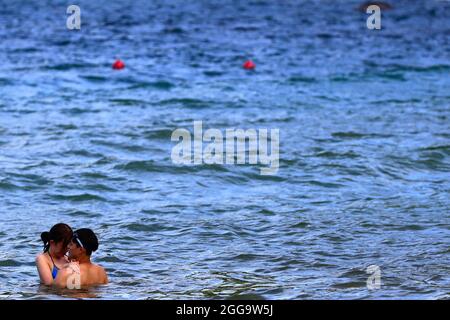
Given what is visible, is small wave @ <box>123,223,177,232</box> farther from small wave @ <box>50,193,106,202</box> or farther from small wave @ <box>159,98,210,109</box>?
small wave @ <box>159,98,210,109</box>

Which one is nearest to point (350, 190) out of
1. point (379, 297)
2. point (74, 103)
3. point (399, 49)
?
point (379, 297)

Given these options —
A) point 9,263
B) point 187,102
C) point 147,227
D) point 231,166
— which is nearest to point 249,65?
point 187,102

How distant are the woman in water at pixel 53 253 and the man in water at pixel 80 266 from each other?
0.06 meters

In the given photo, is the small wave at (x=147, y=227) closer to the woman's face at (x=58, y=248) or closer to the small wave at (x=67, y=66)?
the woman's face at (x=58, y=248)

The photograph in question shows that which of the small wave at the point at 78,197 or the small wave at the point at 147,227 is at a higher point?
the small wave at the point at 78,197

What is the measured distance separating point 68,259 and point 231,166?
535cm

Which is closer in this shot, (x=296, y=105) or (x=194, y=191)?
(x=194, y=191)

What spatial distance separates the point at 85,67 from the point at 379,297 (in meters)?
15.1

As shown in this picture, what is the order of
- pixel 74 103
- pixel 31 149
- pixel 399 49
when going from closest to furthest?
pixel 31 149 → pixel 74 103 → pixel 399 49

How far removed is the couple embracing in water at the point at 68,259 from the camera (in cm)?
831

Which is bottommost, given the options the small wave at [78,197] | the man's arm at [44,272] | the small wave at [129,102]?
the small wave at [78,197]

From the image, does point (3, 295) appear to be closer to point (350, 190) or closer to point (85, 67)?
point (350, 190)

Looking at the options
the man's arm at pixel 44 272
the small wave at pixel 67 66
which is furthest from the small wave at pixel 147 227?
the small wave at pixel 67 66
